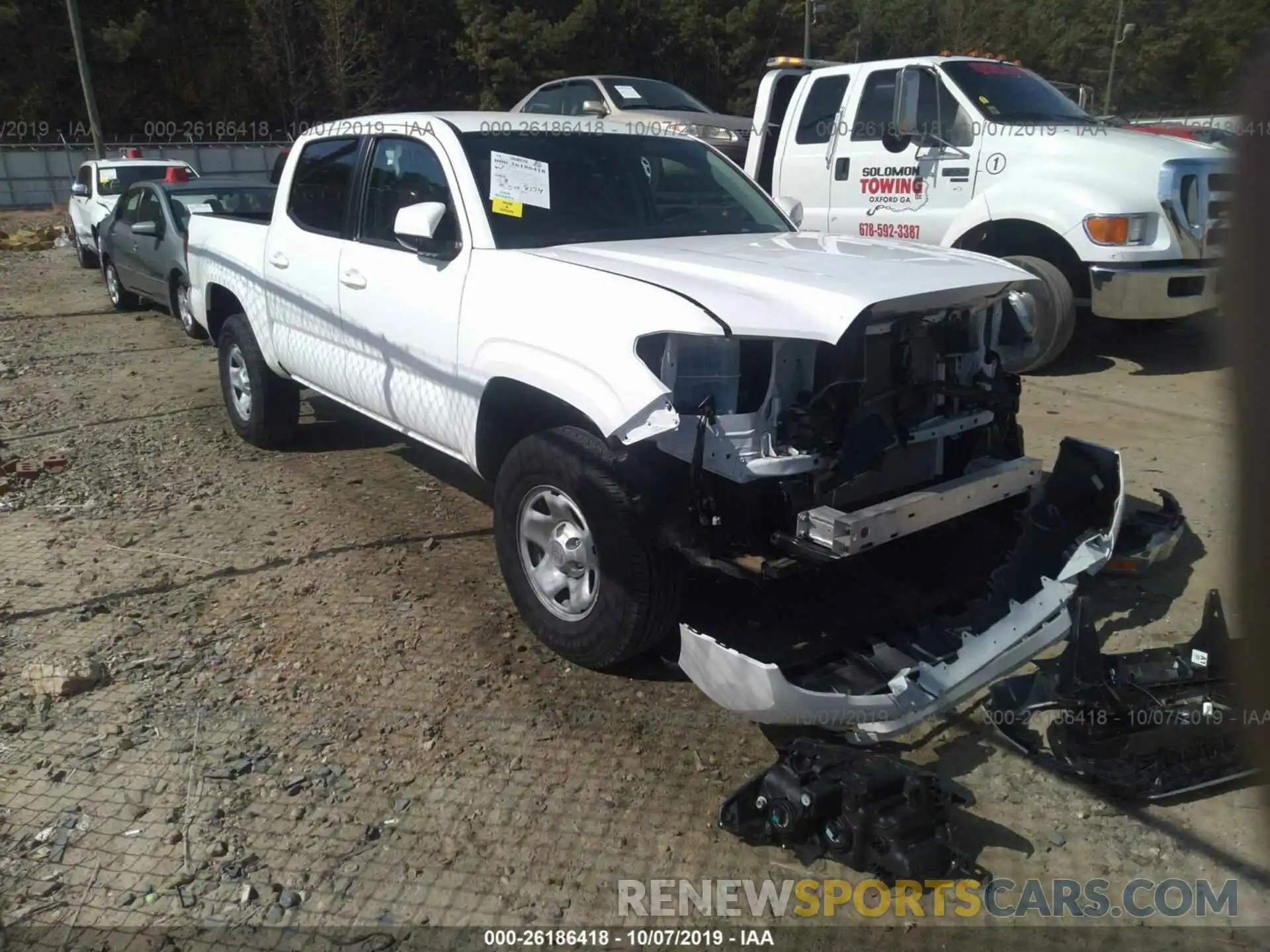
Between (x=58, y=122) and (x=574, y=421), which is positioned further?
(x=58, y=122)

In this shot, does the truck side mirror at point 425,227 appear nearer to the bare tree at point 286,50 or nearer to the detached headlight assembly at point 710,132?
the detached headlight assembly at point 710,132

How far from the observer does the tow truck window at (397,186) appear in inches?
175

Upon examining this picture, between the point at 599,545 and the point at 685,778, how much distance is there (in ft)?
2.65

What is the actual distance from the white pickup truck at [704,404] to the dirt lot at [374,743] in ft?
1.17

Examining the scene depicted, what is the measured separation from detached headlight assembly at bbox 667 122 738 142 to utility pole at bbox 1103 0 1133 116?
23.5m

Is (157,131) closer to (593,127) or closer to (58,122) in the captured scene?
(58,122)

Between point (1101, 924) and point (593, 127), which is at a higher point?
point (593, 127)

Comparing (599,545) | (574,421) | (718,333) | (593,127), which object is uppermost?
(593,127)

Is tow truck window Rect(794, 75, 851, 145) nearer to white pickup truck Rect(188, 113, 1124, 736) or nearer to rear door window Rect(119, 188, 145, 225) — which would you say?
white pickup truck Rect(188, 113, 1124, 736)

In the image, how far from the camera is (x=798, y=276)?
3.33 metres

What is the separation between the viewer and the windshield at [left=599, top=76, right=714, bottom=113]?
1308 centimetres

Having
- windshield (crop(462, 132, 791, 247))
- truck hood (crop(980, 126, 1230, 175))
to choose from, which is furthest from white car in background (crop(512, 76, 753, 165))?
windshield (crop(462, 132, 791, 247))

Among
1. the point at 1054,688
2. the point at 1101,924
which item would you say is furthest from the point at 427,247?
the point at 1101,924

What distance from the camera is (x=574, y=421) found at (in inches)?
146
